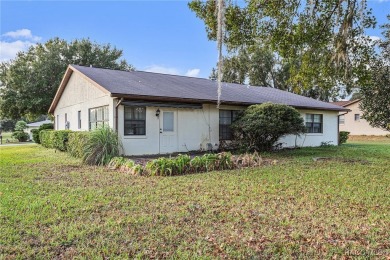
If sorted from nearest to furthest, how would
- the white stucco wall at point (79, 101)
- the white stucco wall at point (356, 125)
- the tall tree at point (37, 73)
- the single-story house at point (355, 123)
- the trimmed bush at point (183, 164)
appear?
1. the trimmed bush at point (183, 164)
2. the white stucco wall at point (79, 101)
3. the tall tree at point (37, 73)
4. the white stucco wall at point (356, 125)
5. the single-story house at point (355, 123)

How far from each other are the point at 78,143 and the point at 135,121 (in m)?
2.30

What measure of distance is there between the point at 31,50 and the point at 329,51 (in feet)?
86.8

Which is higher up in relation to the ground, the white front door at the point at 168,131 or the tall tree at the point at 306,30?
the tall tree at the point at 306,30

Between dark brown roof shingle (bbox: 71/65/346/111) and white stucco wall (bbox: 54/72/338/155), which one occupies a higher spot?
dark brown roof shingle (bbox: 71/65/346/111)

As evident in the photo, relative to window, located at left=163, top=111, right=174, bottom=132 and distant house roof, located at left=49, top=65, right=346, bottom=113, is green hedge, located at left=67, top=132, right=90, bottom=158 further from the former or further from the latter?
window, located at left=163, top=111, right=174, bottom=132

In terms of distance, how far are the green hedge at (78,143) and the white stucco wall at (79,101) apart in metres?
1.27

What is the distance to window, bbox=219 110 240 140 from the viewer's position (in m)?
14.6

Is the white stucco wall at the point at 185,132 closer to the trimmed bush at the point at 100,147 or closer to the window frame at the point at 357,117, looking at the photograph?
the trimmed bush at the point at 100,147

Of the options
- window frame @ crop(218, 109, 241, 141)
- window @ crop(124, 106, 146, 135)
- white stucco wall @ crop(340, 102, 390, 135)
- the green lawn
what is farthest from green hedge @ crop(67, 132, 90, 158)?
white stucco wall @ crop(340, 102, 390, 135)

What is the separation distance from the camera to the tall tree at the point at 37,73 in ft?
80.4

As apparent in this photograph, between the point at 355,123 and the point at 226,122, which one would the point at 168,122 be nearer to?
the point at 226,122

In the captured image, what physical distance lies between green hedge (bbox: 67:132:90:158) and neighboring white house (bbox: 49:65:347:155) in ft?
4.17

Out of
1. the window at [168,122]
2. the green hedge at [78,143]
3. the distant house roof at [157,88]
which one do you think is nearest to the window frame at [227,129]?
the distant house roof at [157,88]

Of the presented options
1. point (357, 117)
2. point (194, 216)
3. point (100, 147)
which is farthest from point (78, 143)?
point (357, 117)
